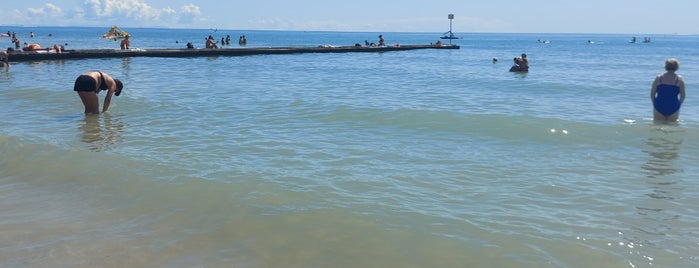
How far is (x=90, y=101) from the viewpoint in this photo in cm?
1170

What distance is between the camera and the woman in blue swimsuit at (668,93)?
34.3 feet

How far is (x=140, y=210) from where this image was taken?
570 centimetres

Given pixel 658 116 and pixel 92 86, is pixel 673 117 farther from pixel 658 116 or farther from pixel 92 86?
pixel 92 86

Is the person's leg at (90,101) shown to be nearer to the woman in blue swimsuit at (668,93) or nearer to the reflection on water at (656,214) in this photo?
the reflection on water at (656,214)

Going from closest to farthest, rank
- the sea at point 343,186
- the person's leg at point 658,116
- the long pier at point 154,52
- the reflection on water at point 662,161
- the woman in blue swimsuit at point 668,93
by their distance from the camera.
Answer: the sea at point 343,186, the reflection on water at point 662,161, the woman in blue swimsuit at point 668,93, the person's leg at point 658,116, the long pier at point 154,52

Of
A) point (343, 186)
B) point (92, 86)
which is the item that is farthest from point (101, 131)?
point (343, 186)

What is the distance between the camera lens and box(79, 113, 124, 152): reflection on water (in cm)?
895

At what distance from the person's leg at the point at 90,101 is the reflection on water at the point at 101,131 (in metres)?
0.21

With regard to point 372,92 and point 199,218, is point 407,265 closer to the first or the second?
point 199,218

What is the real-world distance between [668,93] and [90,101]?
11186mm

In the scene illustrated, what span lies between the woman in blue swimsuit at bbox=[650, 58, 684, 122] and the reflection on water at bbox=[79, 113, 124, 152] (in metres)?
9.50

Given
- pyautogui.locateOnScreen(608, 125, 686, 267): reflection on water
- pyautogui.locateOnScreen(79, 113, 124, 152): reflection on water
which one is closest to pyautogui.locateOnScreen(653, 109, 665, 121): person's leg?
pyautogui.locateOnScreen(608, 125, 686, 267): reflection on water

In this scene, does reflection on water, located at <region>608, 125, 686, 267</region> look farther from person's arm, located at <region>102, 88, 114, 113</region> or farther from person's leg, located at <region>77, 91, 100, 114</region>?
person's leg, located at <region>77, 91, 100, 114</region>

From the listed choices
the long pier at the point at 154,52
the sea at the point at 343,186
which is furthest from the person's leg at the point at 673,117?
the long pier at the point at 154,52
